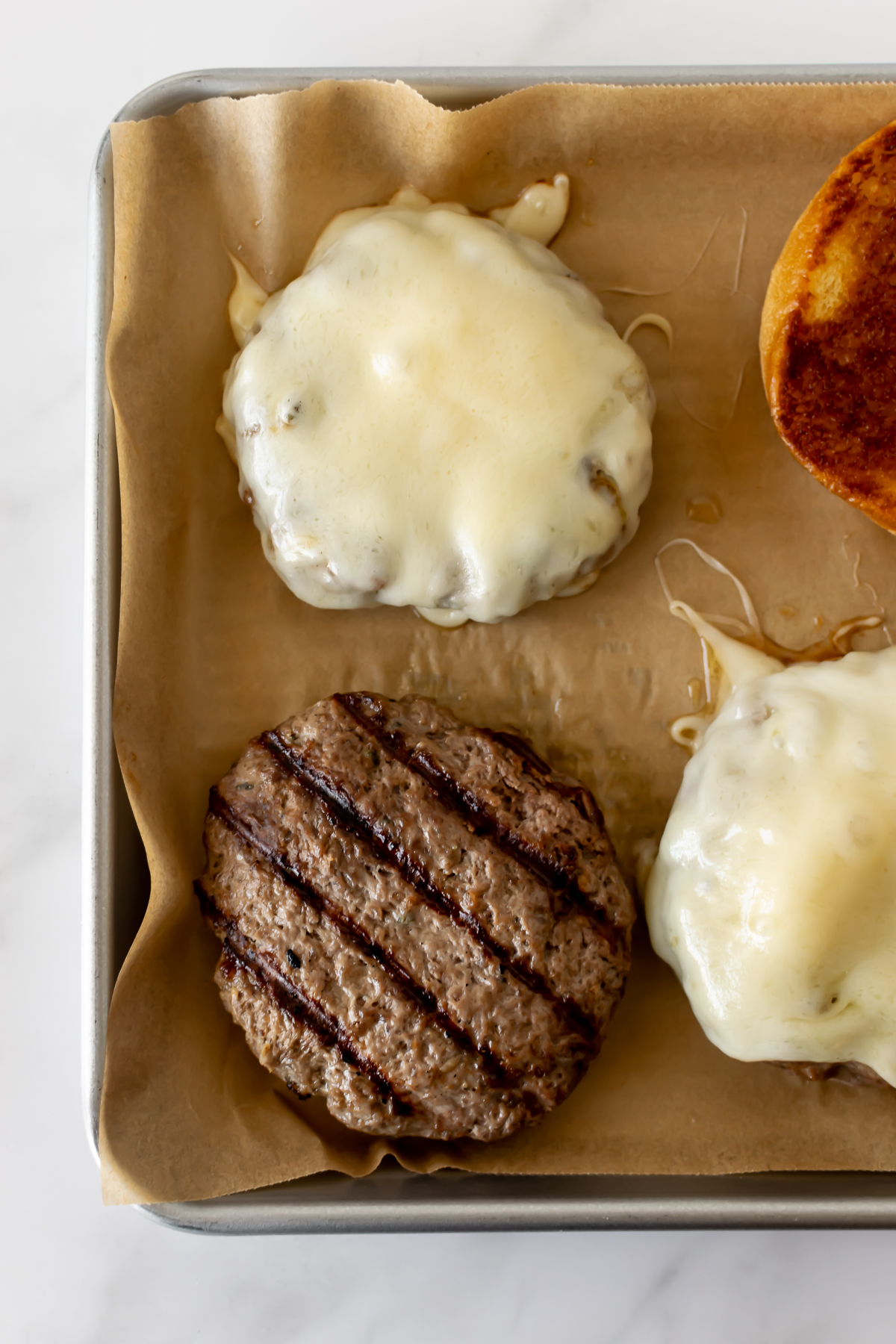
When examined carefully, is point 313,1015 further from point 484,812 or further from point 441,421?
point 441,421

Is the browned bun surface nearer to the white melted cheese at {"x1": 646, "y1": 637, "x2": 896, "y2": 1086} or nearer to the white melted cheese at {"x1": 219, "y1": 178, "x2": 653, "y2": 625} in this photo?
the white melted cheese at {"x1": 219, "y1": 178, "x2": 653, "y2": 625}

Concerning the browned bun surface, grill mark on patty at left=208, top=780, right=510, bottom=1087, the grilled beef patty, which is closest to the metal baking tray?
the grilled beef patty

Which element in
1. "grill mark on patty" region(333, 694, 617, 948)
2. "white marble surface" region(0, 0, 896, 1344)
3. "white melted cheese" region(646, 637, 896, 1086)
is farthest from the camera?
"white marble surface" region(0, 0, 896, 1344)

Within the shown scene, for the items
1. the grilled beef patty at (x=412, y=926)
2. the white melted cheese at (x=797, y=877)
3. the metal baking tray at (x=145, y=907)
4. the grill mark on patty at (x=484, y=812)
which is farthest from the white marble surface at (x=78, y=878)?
the grill mark on patty at (x=484, y=812)

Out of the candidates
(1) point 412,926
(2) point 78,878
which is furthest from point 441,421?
(2) point 78,878

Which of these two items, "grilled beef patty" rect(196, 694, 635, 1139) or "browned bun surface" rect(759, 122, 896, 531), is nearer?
"grilled beef patty" rect(196, 694, 635, 1139)

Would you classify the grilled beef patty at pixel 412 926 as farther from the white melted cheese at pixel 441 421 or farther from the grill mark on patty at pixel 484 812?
the white melted cheese at pixel 441 421

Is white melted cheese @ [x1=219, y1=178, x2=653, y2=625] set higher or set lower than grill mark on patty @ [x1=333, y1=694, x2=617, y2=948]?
higher
